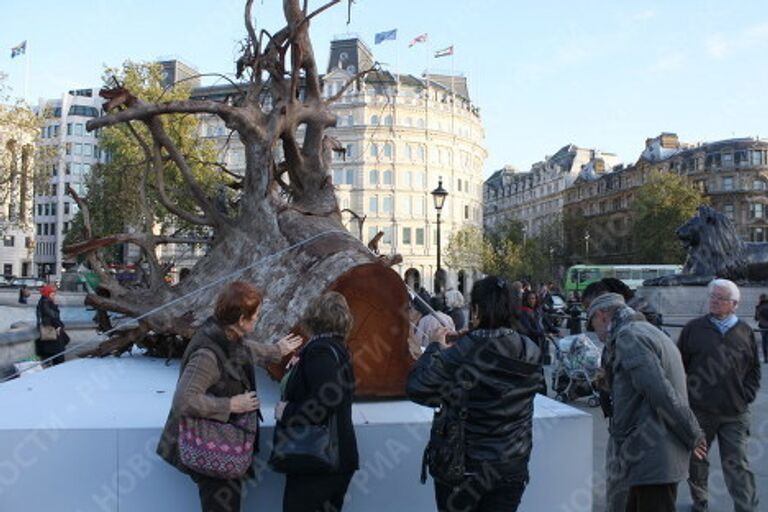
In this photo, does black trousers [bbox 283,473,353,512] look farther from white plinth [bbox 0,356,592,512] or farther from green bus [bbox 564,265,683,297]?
green bus [bbox 564,265,683,297]

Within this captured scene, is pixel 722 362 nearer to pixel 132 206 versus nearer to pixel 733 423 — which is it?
pixel 733 423

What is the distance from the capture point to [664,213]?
208 ft

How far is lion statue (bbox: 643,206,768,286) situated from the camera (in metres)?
20.5

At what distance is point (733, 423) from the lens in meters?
5.36

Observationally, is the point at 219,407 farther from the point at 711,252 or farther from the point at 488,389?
the point at 711,252

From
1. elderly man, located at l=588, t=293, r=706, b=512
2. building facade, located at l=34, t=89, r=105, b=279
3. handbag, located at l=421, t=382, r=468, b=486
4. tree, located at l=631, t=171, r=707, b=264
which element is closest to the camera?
handbag, located at l=421, t=382, r=468, b=486

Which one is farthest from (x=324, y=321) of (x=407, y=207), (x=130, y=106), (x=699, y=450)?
(x=407, y=207)

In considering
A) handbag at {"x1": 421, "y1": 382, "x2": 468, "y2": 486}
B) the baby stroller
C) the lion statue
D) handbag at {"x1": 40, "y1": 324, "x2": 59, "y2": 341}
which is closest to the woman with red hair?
handbag at {"x1": 40, "y1": 324, "x2": 59, "y2": 341}

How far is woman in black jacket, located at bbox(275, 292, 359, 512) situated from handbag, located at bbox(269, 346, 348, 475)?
0.03 metres

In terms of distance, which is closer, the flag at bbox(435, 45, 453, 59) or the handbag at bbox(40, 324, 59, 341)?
the handbag at bbox(40, 324, 59, 341)

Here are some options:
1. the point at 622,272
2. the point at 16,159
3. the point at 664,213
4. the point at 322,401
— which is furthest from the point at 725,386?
the point at 664,213

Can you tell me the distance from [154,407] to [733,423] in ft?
13.9

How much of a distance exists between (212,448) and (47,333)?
8.62m

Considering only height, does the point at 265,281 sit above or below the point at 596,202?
below
